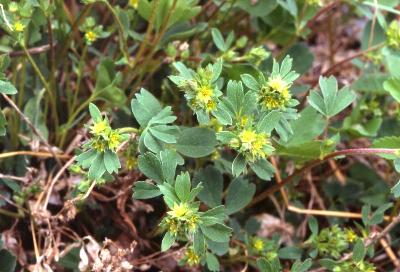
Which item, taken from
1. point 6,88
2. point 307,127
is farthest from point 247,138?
point 6,88

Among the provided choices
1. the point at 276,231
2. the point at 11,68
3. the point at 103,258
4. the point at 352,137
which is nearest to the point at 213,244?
the point at 103,258

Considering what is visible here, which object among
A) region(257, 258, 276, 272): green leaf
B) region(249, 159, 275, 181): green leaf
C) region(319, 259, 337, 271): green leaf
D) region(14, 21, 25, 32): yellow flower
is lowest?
region(319, 259, 337, 271): green leaf

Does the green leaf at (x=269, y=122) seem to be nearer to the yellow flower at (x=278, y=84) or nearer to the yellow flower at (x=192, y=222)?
the yellow flower at (x=278, y=84)

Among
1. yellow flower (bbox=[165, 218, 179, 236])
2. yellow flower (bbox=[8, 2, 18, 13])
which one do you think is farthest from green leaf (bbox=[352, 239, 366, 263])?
yellow flower (bbox=[8, 2, 18, 13])

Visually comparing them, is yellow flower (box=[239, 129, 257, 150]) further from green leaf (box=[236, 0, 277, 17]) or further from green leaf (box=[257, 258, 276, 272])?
green leaf (box=[236, 0, 277, 17])

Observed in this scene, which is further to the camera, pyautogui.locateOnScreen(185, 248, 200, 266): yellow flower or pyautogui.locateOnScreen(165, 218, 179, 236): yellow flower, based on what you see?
pyautogui.locateOnScreen(185, 248, 200, 266): yellow flower

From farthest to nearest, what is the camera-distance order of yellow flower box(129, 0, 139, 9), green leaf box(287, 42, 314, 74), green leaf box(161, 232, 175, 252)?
1. green leaf box(287, 42, 314, 74)
2. yellow flower box(129, 0, 139, 9)
3. green leaf box(161, 232, 175, 252)

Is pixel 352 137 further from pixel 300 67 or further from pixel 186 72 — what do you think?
pixel 186 72
